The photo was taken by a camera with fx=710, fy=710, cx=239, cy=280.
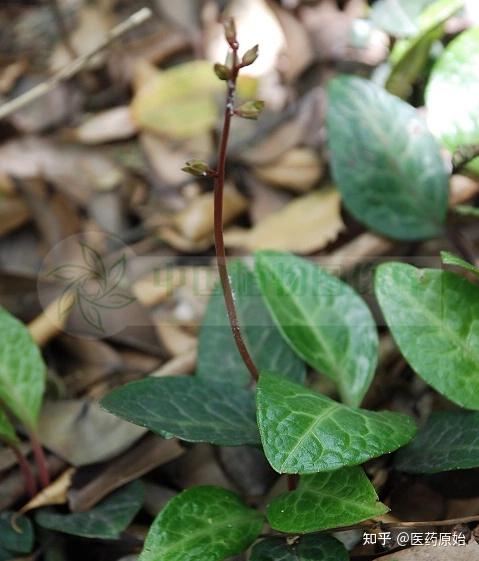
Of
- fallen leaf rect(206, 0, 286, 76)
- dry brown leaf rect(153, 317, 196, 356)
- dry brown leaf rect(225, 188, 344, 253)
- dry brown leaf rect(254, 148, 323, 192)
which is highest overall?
fallen leaf rect(206, 0, 286, 76)

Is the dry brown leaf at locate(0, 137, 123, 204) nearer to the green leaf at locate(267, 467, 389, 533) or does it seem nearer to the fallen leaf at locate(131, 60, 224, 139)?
the fallen leaf at locate(131, 60, 224, 139)

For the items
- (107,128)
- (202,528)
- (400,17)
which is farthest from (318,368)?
(107,128)

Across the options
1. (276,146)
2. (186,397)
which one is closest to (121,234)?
(276,146)

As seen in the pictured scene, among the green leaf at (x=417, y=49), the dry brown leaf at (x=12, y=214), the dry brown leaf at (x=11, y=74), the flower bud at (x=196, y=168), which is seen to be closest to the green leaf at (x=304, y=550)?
the flower bud at (x=196, y=168)

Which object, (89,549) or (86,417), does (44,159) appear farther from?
(89,549)

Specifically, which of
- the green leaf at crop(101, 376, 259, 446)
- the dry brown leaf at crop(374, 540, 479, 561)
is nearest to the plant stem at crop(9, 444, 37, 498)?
the green leaf at crop(101, 376, 259, 446)

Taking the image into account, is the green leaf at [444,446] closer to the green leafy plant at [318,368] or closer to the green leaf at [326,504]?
the green leafy plant at [318,368]
